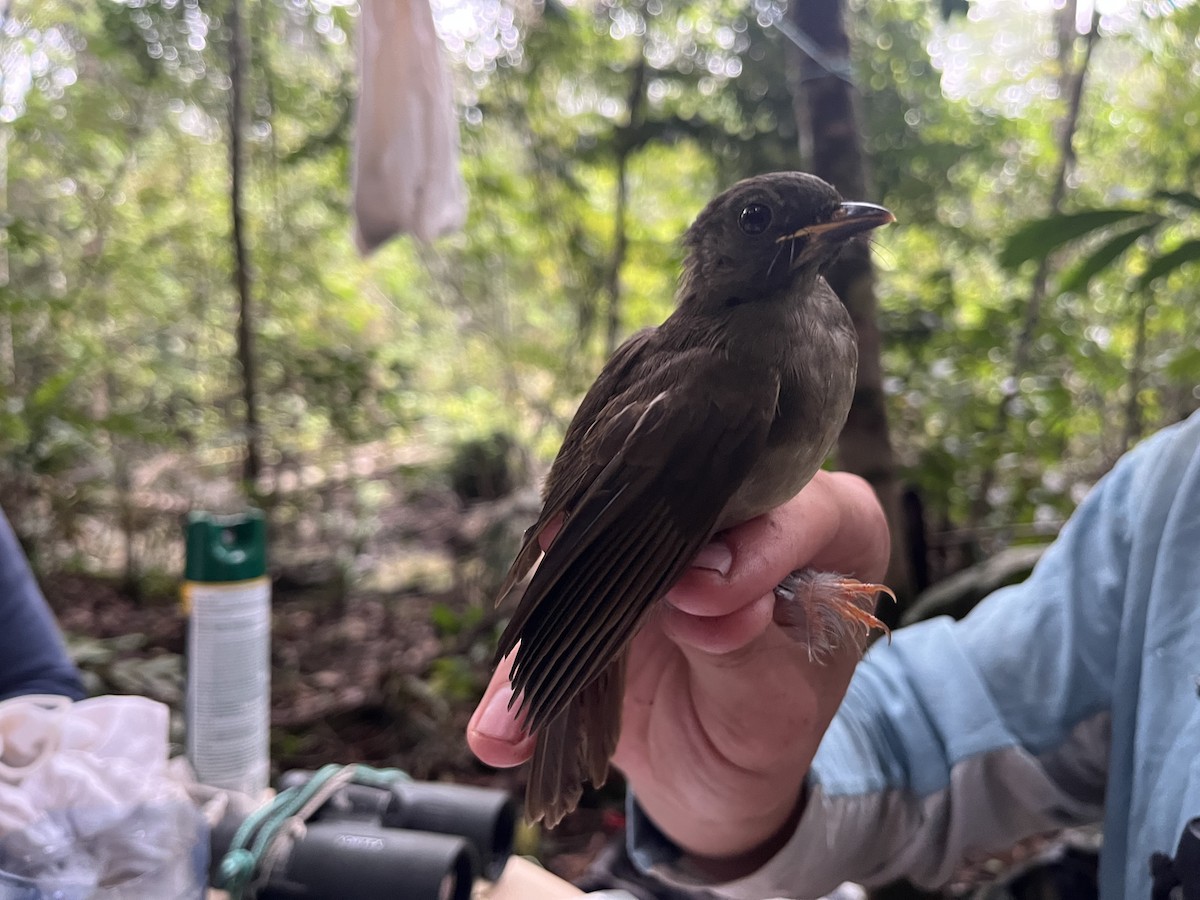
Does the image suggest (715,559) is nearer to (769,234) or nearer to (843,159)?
(769,234)

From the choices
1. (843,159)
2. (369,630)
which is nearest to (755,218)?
(843,159)

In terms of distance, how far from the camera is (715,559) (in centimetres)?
63

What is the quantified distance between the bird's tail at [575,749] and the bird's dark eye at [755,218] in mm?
394

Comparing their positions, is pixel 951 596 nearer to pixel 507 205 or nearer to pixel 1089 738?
pixel 1089 738

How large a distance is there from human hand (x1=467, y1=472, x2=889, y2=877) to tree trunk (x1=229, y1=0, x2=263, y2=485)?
2.33 metres

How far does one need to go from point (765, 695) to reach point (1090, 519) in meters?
0.78

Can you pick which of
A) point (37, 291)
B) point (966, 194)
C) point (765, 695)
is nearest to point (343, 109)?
point (37, 291)

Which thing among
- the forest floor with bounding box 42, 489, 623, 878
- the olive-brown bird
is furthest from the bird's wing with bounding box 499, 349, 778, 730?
the forest floor with bounding box 42, 489, 623, 878

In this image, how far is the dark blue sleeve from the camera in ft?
5.29

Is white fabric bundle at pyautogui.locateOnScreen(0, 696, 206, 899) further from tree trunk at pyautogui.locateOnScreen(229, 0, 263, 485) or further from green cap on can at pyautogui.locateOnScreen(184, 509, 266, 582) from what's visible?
tree trunk at pyautogui.locateOnScreen(229, 0, 263, 485)

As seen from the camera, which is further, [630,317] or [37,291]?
[37,291]

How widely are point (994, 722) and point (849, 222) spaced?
2.86 ft

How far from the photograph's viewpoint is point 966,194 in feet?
4.18

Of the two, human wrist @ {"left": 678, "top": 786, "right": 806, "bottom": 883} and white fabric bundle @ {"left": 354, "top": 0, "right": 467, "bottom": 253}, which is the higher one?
white fabric bundle @ {"left": 354, "top": 0, "right": 467, "bottom": 253}
